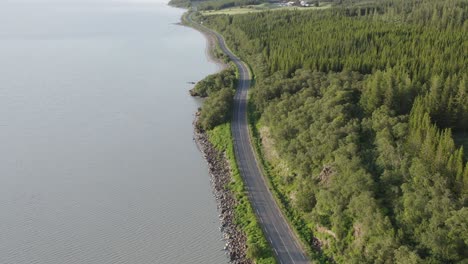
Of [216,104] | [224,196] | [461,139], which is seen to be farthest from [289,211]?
[216,104]

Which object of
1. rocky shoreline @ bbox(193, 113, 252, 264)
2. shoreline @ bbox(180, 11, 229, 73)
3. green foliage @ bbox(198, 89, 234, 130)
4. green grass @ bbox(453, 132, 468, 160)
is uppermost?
shoreline @ bbox(180, 11, 229, 73)

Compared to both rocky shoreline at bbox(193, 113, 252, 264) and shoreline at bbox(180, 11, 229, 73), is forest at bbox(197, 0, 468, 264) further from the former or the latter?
shoreline at bbox(180, 11, 229, 73)

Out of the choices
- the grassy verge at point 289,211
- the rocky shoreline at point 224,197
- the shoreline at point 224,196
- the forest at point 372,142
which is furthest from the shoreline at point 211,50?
the grassy verge at point 289,211

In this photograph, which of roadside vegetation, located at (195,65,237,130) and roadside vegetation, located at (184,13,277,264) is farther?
roadside vegetation, located at (195,65,237,130)

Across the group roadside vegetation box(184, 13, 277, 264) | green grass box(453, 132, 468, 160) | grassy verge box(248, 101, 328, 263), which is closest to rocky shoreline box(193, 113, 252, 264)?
roadside vegetation box(184, 13, 277, 264)

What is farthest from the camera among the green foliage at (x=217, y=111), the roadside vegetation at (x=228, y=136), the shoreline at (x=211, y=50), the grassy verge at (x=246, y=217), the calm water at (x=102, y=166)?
the shoreline at (x=211, y=50)

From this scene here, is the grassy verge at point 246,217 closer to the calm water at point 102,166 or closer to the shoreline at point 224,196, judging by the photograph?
the shoreline at point 224,196
